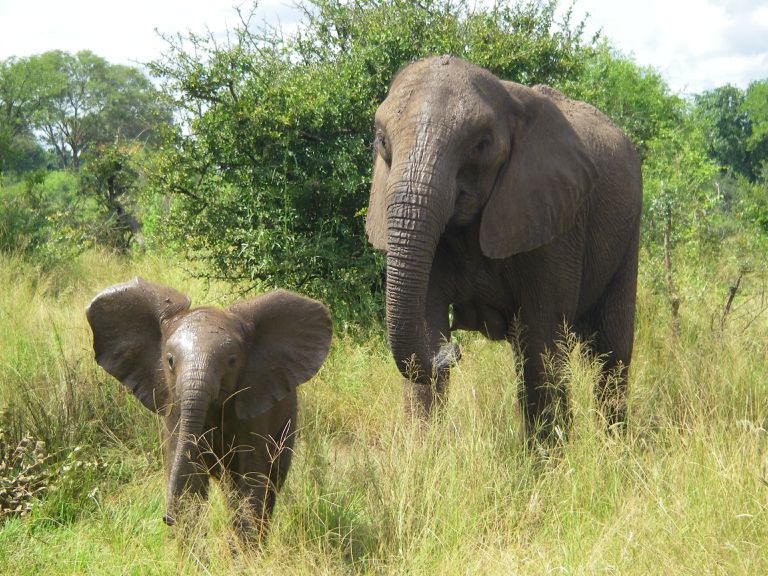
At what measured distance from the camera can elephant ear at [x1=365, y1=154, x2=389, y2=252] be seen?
433 cm

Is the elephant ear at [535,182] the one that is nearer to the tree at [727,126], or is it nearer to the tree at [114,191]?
the tree at [114,191]

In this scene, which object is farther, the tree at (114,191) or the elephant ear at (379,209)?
the tree at (114,191)

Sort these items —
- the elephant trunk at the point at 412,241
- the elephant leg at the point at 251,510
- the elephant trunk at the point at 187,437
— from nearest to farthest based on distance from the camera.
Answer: the elephant trunk at the point at 187,437 → the elephant leg at the point at 251,510 → the elephant trunk at the point at 412,241

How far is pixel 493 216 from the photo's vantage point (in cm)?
438

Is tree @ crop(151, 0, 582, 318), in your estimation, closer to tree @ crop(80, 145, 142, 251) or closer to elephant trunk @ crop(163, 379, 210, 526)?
elephant trunk @ crop(163, 379, 210, 526)

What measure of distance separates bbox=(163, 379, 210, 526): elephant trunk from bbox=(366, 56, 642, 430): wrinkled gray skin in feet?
3.36

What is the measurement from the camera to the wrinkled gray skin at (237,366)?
3.60m

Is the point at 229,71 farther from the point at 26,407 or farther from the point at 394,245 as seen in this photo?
the point at 394,245

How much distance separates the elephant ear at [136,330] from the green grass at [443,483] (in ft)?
1.89

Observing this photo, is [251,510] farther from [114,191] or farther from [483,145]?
[114,191]

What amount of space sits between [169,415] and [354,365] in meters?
3.02

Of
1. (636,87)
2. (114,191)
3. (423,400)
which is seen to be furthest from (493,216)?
(636,87)

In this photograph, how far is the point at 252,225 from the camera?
7297 millimetres

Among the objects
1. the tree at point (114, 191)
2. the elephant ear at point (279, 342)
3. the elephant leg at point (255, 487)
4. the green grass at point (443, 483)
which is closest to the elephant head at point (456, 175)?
the elephant ear at point (279, 342)
